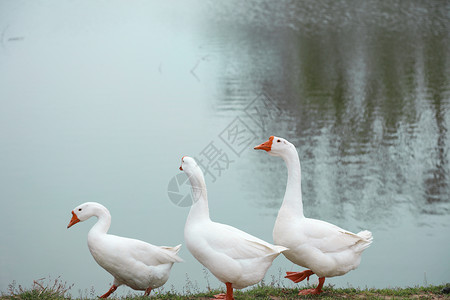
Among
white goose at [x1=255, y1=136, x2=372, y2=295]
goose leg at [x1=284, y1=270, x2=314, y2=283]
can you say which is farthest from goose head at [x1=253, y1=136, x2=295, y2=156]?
goose leg at [x1=284, y1=270, x2=314, y2=283]

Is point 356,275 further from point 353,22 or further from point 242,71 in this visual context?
point 353,22

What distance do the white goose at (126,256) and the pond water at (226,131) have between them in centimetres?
190

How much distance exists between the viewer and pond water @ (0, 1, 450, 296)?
40.2 feet

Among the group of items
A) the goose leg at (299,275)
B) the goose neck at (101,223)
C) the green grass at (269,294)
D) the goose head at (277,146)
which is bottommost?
the green grass at (269,294)

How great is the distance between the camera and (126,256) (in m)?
6.83

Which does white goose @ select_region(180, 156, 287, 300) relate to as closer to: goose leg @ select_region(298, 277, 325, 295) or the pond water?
goose leg @ select_region(298, 277, 325, 295)

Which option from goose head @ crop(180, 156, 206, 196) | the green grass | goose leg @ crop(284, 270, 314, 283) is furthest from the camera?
goose leg @ crop(284, 270, 314, 283)

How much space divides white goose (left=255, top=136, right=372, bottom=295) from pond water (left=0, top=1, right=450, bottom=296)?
1.43 m

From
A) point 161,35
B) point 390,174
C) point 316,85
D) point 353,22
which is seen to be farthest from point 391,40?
point 390,174

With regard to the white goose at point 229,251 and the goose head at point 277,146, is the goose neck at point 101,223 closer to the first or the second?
the white goose at point 229,251

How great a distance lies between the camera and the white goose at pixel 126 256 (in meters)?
6.79

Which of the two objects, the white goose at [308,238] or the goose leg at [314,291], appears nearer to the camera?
the white goose at [308,238]

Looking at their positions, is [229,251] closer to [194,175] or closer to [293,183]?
[194,175]

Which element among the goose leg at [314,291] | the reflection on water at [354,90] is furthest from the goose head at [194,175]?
the reflection on water at [354,90]
